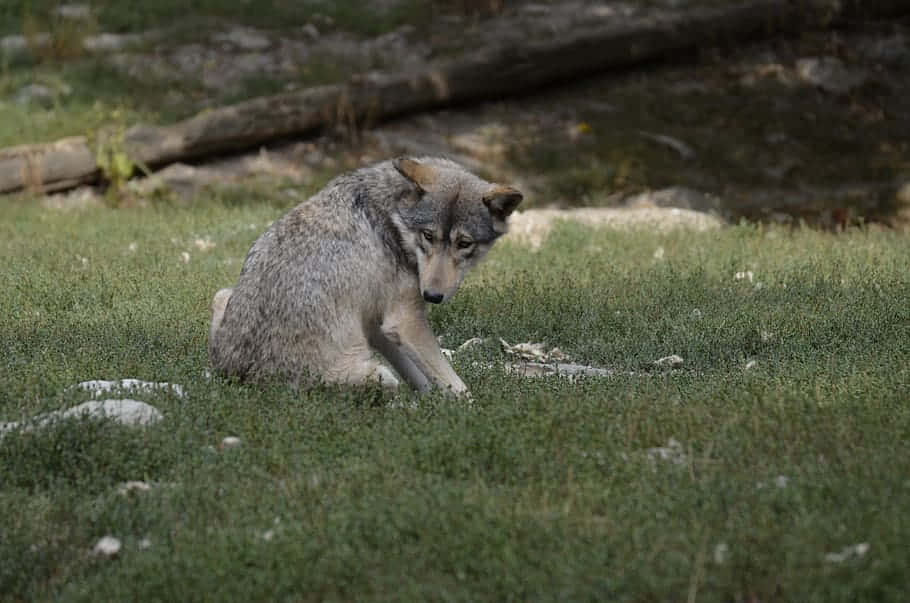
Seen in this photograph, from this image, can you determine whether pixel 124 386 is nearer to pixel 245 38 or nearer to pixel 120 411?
pixel 120 411

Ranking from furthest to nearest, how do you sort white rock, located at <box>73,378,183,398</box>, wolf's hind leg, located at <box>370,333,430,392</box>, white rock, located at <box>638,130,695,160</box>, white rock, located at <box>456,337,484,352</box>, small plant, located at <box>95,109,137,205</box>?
white rock, located at <box>638,130,695,160</box>, small plant, located at <box>95,109,137,205</box>, white rock, located at <box>456,337,484,352</box>, wolf's hind leg, located at <box>370,333,430,392</box>, white rock, located at <box>73,378,183,398</box>

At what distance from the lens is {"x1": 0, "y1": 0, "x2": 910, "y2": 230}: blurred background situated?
1717 cm

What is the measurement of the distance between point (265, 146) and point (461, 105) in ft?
11.5

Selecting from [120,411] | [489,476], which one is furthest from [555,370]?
[120,411]

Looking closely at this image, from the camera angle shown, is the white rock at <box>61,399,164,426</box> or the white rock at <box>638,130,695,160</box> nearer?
the white rock at <box>61,399,164,426</box>

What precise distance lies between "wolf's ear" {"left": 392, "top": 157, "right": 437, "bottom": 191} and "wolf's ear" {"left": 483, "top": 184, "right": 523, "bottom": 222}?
0.38 meters

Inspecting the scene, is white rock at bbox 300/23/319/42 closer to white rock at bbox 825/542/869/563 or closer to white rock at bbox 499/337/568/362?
white rock at bbox 499/337/568/362

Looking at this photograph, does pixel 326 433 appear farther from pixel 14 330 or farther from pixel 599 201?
pixel 599 201

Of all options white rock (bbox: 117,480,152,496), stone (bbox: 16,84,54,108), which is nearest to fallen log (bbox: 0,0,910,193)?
stone (bbox: 16,84,54,108)

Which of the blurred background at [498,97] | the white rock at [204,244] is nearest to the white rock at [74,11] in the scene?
the blurred background at [498,97]

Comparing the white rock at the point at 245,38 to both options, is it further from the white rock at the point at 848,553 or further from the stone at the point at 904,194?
the white rock at the point at 848,553

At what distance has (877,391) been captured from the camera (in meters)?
7.05

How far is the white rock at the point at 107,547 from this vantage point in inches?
215

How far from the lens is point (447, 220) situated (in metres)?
7.62
